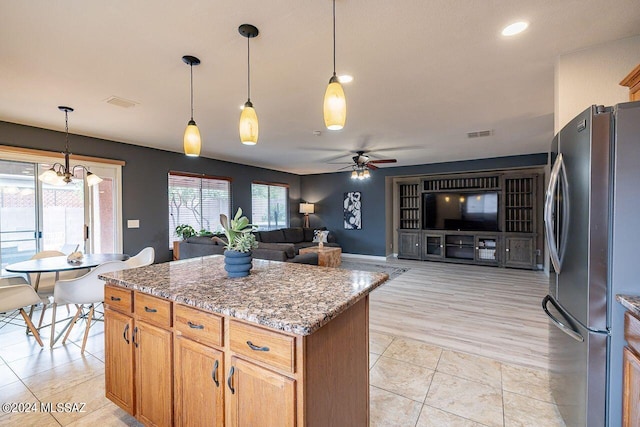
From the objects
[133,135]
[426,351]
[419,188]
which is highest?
[133,135]

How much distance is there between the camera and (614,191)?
1.33 meters

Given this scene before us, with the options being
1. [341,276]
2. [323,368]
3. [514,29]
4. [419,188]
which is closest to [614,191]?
[514,29]

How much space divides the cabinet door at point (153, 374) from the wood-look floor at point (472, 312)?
221cm

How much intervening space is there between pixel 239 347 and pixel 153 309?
66cm

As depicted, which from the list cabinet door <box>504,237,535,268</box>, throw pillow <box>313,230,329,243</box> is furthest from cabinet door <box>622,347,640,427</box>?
cabinet door <box>504,237,535,268</box>

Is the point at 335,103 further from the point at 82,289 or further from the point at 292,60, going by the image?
the point at 82,289

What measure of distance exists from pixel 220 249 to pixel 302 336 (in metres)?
3.62

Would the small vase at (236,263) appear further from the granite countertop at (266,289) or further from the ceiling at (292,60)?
the ceiling at (292,60)

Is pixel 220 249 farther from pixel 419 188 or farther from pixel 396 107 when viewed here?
pixel 419 188

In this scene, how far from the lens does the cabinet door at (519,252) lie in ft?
20.1

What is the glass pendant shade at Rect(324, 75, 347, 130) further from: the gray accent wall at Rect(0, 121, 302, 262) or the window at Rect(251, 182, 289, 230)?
the window at Rect(251, 182, 289, 230)

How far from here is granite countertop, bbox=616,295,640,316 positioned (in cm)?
117

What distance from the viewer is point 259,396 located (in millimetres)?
1197

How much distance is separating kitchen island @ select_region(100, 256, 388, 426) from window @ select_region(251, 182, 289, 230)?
5.31 metres
